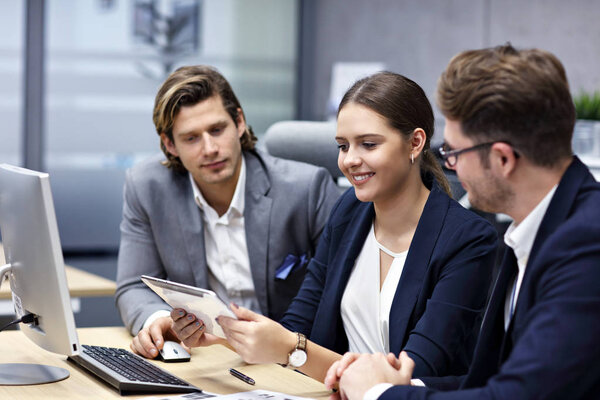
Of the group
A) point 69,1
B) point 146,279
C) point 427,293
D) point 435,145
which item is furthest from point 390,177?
point 69,1

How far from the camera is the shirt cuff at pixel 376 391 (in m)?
1.27

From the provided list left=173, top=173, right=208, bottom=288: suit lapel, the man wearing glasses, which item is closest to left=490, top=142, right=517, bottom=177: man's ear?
the man wearing glasses

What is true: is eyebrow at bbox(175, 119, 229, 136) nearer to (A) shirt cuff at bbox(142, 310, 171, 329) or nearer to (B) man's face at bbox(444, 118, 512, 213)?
(A) shirt cuff at bbox(142, 310, 171, 329)

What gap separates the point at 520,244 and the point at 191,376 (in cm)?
73

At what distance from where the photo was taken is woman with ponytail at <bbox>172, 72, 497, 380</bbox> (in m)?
1.58

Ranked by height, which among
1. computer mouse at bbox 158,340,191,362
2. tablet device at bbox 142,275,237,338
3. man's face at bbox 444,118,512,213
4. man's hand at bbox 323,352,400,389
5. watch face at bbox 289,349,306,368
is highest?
man's face at bbox 444,118,512,213

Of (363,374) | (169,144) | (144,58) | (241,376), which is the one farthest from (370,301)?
(144,58)

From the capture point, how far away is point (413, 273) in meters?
1.70

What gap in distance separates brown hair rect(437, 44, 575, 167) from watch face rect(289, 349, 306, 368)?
0.59m

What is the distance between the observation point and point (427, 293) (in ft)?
5.53

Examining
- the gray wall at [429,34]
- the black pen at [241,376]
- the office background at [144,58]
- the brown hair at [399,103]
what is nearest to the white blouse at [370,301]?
the brown hair at [399,103]

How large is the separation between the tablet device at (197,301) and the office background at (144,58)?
3673 millimetres

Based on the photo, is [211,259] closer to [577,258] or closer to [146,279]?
[146,279]

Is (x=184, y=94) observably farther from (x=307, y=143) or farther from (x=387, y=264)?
(x=387, y=264)
